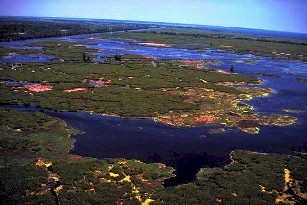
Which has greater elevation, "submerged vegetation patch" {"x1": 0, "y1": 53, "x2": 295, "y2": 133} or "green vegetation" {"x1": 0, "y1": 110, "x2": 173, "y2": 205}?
"submerged vegetation patch" {"x1": 0, "y1": 53, "x2": 295, "y2": 133}

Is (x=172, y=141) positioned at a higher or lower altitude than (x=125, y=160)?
higher

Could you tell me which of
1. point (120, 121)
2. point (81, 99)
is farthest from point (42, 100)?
point (120, 121)

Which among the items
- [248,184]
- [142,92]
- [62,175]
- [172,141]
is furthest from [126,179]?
[142,92]

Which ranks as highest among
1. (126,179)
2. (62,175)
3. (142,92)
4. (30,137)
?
(142,92)

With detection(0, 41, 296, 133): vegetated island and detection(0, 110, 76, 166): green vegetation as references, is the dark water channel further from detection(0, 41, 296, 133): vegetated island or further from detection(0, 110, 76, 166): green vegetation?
detection(0, 41, 296, 133): vegetated island

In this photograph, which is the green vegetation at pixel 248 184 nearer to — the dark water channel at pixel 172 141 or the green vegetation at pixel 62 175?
the dark water channel at pixel 172 141

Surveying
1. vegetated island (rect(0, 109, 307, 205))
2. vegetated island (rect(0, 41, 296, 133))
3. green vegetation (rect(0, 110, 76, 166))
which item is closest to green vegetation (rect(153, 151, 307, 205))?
vegetated island (rect(0, 109, 307, 205))

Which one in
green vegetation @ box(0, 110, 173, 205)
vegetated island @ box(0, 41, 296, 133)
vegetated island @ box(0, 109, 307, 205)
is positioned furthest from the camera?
vegetated island @ box(0, 41, 296, 133)

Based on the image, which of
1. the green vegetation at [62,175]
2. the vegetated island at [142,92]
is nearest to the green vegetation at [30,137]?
the green vegetation at [62,175]

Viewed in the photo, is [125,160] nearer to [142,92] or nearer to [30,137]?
[30,137]
